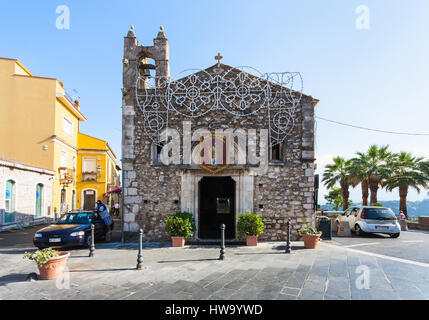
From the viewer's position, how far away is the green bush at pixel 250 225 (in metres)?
8.93

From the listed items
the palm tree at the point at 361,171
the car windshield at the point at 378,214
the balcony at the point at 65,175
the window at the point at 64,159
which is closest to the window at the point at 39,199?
the balcony at the point at 65,175

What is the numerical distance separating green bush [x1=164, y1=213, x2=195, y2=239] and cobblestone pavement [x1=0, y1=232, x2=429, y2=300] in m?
0.75

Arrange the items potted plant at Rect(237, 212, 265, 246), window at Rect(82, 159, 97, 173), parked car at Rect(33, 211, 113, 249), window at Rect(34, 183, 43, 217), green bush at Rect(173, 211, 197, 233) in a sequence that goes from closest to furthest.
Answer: parked car at Rect(33, 211, 113, 249) < potted plant at Rect(237, 212, 265, 246) < green bush at Rect(173, 211, 197, 233) < window at Rect(34, 183, 43, 217) < window at Rect(82, 159, 97, 173)

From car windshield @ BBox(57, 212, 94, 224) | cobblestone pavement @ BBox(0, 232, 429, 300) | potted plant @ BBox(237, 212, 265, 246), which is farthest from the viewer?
car windshield @ BBox(57, 212, 94, 224)

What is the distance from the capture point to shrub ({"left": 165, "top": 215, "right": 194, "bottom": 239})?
8.84 metres

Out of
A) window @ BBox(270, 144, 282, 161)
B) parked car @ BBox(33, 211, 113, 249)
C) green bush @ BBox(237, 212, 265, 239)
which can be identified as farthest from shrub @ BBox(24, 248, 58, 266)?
window @ BBox(270, 144, 282, 161)

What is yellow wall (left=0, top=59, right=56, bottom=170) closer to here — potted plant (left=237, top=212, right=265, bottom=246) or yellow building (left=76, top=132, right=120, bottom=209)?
yellow building (left=76, top=132, right=120, bottom=209)

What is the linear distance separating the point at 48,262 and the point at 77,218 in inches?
189

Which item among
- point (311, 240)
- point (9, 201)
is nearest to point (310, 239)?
point (311, 240)

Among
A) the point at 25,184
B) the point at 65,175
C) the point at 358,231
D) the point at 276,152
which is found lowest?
the point at 358,231

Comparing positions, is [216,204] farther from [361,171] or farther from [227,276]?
[361,171]

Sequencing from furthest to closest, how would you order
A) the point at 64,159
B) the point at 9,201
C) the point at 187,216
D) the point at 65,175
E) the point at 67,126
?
the point at 67,126 < the point at 64,159 < the point at 65,175 < the point at 9,201 < the point at 187,216

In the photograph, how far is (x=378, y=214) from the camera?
38.3 feet

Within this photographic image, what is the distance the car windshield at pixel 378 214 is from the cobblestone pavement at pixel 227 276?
4.19m
